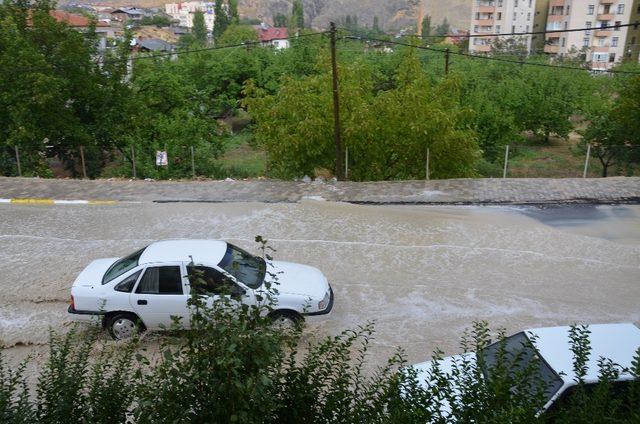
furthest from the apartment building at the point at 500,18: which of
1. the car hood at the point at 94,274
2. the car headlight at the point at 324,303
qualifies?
the car hood at the point at 94,274

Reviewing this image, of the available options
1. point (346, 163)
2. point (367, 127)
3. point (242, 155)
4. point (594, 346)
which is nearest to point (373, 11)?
point (242, 155)

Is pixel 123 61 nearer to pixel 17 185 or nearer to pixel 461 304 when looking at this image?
pixel 17 185

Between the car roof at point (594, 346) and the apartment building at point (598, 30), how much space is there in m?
74.7

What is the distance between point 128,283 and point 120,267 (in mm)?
544

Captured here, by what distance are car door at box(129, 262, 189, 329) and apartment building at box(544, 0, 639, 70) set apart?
7528 centimetres

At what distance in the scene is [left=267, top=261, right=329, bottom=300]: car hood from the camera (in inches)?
345

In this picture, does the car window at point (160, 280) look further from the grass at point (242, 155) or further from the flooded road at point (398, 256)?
the grass at point (242, 155)

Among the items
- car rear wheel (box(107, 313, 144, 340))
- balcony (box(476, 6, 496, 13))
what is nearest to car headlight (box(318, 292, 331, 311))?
car rear wheel (box(107, 313, 144, 340))

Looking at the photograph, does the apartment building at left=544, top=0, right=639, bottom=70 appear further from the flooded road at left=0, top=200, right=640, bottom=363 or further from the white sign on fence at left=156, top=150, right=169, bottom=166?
the flooded road at left=0, top=200, right=640, bottom=363

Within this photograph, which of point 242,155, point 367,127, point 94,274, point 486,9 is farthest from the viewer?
point 486,9

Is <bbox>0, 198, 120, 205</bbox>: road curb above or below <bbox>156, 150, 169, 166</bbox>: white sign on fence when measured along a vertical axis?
below

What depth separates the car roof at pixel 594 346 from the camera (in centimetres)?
609

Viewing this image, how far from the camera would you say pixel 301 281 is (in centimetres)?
913

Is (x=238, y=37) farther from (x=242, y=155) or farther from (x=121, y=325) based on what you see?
(x=121, y=325)
